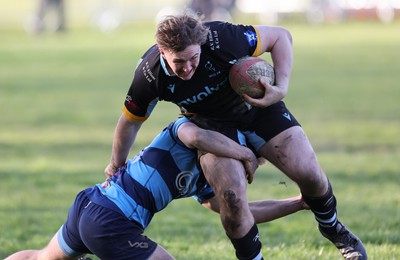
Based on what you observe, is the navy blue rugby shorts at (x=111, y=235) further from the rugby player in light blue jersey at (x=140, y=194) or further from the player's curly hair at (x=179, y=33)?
the player's curly hair at (x=179, y=33)

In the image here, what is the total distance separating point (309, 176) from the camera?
5.33 metres

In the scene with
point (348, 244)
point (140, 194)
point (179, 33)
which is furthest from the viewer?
point (348, 244)

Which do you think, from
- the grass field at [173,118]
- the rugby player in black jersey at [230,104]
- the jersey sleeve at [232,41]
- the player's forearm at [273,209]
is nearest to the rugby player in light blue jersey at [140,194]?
the rugby player in black jersey at [230,104]

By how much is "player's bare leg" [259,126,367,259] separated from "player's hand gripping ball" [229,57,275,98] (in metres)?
0.34

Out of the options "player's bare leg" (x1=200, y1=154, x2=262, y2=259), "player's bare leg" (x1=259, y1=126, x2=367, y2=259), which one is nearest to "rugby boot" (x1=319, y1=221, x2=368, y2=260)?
"player's bare leg" (x1=259, y1=126, x2=367, y2=259)

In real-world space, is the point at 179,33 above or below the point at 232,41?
above

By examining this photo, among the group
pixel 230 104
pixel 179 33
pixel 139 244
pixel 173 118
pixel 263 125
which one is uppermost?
pixel 179 33

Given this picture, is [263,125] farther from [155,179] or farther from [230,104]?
[155,179]

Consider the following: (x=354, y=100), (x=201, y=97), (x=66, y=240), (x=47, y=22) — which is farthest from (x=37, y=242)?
(x=47, y=22)

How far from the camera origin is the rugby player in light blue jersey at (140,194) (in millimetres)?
5102

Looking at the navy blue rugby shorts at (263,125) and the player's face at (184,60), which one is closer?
the player's face at (184,60)

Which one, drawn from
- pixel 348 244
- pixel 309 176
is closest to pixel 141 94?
pixel 309 176

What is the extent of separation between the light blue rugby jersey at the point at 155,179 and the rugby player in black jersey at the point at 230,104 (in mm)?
179

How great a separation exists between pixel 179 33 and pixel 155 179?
0.85 metres
